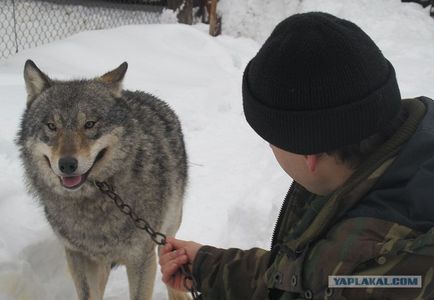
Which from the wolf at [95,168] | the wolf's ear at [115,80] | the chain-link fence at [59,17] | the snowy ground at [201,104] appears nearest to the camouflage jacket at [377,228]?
the wolf at [95,168]

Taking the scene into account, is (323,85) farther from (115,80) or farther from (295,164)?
(115,80)

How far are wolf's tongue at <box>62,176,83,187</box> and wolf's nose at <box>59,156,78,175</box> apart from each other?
55 mm

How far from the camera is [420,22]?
9.07 meters

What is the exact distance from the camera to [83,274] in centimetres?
274

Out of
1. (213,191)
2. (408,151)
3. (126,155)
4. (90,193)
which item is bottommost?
(213,191)

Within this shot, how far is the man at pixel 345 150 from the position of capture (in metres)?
1.12

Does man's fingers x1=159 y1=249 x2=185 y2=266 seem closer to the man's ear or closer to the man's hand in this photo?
the man's hand

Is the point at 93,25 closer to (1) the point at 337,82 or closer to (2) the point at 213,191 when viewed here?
(2) the point at 213,191

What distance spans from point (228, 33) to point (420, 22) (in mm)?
3501

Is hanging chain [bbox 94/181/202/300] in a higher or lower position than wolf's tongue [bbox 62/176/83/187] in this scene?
lower

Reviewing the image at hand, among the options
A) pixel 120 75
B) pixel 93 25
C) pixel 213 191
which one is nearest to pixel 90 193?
pixel 120 75

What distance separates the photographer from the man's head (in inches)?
46.6

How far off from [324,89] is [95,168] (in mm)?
1467

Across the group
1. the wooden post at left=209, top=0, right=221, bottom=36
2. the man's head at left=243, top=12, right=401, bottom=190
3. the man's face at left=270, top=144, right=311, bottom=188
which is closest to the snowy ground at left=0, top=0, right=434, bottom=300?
the wooden post at left=209, top=0, right=221, bottom=36
